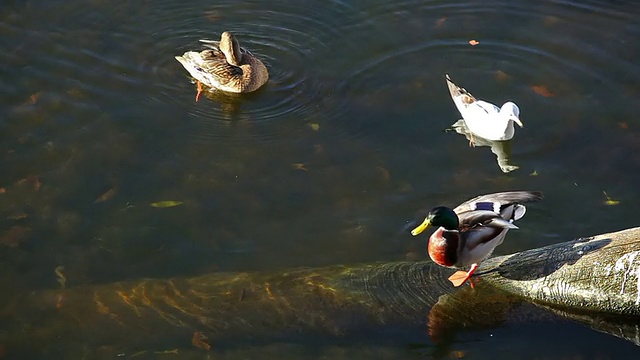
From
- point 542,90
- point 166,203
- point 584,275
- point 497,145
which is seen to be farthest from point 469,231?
point 542,90

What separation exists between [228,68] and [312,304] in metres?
3.65

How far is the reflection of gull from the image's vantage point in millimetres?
8664

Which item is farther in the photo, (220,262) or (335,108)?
(335,108)

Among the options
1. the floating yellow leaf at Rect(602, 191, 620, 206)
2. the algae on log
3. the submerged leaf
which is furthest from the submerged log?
the floating yellow leaf at Rect(602, 191, 620, 206)

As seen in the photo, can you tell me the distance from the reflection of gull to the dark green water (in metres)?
0.08

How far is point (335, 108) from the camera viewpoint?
920cm

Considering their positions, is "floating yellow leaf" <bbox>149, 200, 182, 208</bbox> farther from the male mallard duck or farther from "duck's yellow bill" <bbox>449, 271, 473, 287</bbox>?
the male mallard duck

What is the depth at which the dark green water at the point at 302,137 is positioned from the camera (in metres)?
7.48

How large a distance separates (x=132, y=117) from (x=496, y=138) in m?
3.53

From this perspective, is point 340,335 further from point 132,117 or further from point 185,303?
point 132,117

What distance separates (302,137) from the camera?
884 centimetres

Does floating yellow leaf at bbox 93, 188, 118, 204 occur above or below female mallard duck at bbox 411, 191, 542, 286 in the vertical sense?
below

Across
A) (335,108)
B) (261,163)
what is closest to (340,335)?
(261,163)

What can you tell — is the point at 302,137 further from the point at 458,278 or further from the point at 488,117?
the point at 458,278
